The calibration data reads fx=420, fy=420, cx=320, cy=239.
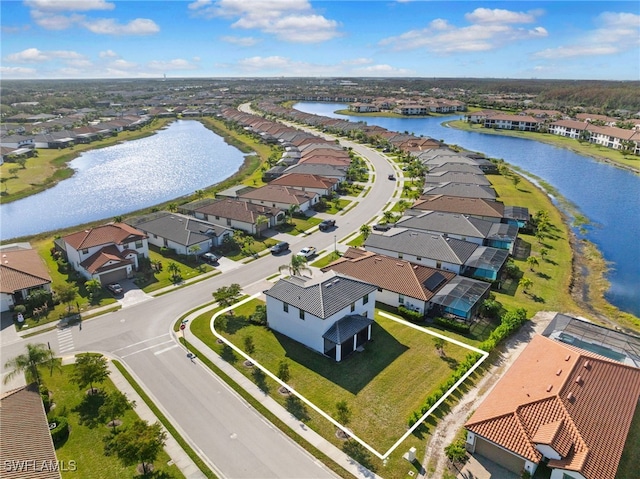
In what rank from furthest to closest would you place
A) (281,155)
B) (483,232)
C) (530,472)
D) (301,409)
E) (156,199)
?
(281,155) → (156,199) → (483,232) → (301,409) → (530,472)

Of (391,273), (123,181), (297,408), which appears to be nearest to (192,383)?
(297,408)

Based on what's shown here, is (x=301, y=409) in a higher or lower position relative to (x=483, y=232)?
lower

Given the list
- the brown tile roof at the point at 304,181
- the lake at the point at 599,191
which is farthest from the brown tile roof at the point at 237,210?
the lake at the point at 599,191

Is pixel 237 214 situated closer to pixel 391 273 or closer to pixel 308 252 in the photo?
pixel 308 252

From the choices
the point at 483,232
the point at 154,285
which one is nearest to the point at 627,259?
the point at 483,232

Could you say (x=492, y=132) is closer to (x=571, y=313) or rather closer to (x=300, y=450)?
(x=571, y=313)

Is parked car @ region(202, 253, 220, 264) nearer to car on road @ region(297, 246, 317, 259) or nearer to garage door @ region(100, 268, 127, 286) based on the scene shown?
garage door @ region(100, 268, 127, 286)

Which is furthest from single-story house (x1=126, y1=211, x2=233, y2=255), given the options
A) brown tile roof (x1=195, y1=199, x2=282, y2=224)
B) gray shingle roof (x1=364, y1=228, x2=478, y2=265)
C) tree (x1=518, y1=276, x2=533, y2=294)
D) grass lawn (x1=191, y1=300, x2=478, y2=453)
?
tree (x1=518, y1=276, x2=533, y2=294)
